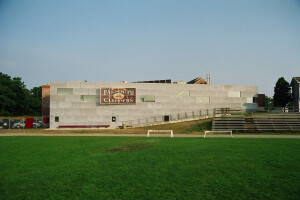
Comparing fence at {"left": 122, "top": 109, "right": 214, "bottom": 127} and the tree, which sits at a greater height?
the tree

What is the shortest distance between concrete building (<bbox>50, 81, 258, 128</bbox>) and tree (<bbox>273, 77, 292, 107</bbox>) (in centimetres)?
2142

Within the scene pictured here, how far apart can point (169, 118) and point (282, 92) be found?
35.4 m

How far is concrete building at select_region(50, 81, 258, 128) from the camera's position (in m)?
48.1

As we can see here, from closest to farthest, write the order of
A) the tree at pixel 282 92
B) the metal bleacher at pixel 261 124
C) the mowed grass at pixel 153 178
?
the mowed grass at pixel 153 178, the metal bleacher at pixel 261 124, the tree at pixel 282 92

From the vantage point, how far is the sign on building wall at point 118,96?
4888 cm

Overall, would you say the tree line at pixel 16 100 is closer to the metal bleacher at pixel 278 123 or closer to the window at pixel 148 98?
the window at pixel 148 98

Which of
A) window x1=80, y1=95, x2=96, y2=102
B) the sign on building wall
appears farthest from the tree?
window x1=80, y1=95, x2=96, y2=102

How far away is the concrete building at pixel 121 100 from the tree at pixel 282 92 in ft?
70.3

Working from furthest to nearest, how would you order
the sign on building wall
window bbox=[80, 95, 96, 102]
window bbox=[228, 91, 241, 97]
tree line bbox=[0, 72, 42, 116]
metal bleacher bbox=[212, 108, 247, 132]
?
tree line bbox=[0, 72, 42, 116]
window bbox=[228, 91, 241, 97]
the sign on building wall
window bbox=[80, 95, 96, 102]
metal bleacher bbox=[212, 108, 247, 132]

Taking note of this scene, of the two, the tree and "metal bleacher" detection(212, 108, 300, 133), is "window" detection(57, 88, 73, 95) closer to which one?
"metal bleacher" detection(212, 108, 300, 133)

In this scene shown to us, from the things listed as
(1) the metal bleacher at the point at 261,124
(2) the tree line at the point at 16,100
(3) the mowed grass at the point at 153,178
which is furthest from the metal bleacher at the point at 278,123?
(2) the tree line at the point at 16,100

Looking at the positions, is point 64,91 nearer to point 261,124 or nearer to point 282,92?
point 261,124

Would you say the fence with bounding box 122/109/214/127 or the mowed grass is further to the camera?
the fence with bounding box 122/109/214/127

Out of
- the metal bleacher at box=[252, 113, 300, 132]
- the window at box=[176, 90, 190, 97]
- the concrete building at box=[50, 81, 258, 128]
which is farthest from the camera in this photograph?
the window at box=[176, 90, 190, 97]
